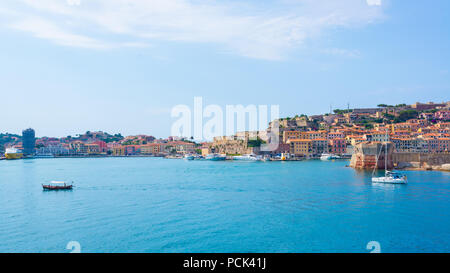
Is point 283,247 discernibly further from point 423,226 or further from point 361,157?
point 361,157

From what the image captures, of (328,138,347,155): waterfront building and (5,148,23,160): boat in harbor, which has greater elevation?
(328,138,347,155): waterfront building

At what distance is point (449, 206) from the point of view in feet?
48.8

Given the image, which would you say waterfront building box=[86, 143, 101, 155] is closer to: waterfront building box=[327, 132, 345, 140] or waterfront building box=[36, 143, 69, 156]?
waterfront building box=[36, 143, 69, 156]

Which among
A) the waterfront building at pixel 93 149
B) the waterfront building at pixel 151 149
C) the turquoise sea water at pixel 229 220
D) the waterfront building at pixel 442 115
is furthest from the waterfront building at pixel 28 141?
the waterfront building at pixel 442 115

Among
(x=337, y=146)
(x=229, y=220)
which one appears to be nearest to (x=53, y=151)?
(x=337, y=146)

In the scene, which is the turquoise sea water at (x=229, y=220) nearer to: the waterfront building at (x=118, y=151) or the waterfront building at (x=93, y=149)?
the waterfront building at (x=118, y=151)

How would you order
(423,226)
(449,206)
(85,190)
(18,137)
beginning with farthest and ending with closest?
(18,137) → (85,190) → (449,206) → (423,226)

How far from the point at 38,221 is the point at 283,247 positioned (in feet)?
30.9

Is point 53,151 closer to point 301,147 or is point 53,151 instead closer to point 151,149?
point 151,149

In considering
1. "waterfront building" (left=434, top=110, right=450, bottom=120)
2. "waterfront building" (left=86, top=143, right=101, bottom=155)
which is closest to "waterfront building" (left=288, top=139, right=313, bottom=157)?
"waterfront building" (left=434, top=110, right=450, bottom=120)
